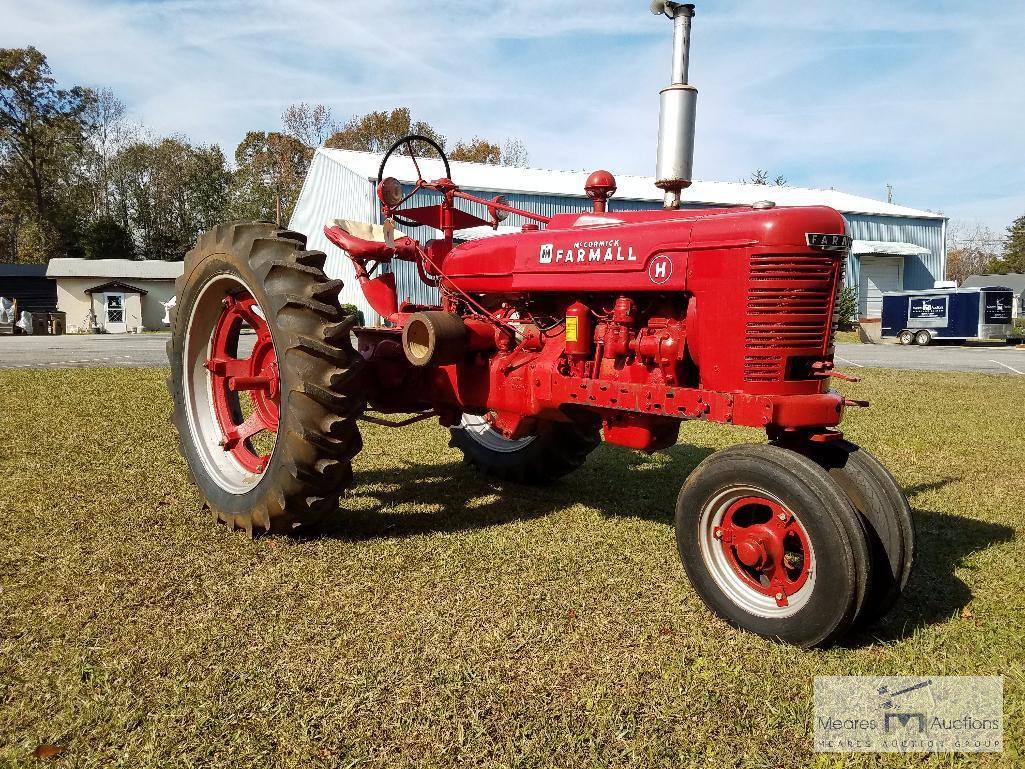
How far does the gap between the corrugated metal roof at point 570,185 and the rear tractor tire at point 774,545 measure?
19.5m

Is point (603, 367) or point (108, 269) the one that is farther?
point (108, 269)

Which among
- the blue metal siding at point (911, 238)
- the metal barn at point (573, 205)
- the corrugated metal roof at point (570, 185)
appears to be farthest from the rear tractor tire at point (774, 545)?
the blue metal siding at point (911, 238)

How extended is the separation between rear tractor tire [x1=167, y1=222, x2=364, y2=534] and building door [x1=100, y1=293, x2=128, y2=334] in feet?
101

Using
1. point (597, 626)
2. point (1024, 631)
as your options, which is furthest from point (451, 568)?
point (1024, 631)

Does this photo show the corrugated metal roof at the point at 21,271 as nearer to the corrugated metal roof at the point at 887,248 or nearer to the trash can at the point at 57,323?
the trash can at the point at 57,323

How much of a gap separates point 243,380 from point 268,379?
14 centimetres

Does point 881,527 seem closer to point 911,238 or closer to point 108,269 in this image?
point 911,238

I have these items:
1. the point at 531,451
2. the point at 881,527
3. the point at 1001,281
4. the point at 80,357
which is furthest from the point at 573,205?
the point at 1001,281

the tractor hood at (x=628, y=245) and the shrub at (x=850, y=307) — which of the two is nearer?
the tractor hood at (x=628, y=245)

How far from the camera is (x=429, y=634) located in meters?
2.90

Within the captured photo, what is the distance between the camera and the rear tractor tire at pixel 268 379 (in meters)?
3.61

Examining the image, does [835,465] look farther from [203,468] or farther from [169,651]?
[203,468]

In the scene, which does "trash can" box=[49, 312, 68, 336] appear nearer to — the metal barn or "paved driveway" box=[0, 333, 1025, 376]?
the metal barn

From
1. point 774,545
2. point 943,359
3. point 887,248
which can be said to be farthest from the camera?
point 887,248
